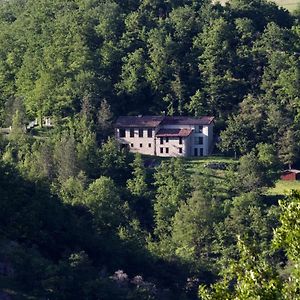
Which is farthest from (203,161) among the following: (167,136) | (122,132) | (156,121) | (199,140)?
(122,132)

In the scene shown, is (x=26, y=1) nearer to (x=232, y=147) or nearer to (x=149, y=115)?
(x=149, y=115)

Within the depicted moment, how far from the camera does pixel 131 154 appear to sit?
52.9 meters

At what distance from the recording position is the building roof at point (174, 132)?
53.6 meters

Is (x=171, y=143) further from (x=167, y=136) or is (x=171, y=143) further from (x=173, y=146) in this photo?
(x=167, y=136)

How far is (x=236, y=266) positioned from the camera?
1130 cm

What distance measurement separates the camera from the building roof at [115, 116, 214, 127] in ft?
179

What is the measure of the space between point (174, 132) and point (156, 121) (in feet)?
4.56

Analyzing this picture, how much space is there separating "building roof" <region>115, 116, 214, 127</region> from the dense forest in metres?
1.21

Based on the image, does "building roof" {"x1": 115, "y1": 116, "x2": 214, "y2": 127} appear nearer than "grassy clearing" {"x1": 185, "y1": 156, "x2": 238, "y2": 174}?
No

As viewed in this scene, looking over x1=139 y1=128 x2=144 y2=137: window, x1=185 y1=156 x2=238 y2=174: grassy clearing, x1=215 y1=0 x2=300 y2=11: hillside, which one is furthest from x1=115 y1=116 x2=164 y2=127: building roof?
x1=215 y1=0 x2=300 y2=11: hillside

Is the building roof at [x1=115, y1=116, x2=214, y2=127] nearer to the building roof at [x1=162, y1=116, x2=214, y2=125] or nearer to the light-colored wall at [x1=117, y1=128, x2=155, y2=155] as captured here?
the building roof at [x1=162, y1=116, x2=214, y2=125]

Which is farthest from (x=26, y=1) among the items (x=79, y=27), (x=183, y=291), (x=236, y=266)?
(x=236, y=266)

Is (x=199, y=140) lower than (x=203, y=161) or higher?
higher

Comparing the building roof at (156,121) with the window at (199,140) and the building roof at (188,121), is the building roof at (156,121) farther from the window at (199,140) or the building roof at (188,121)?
the window at (199,140)
